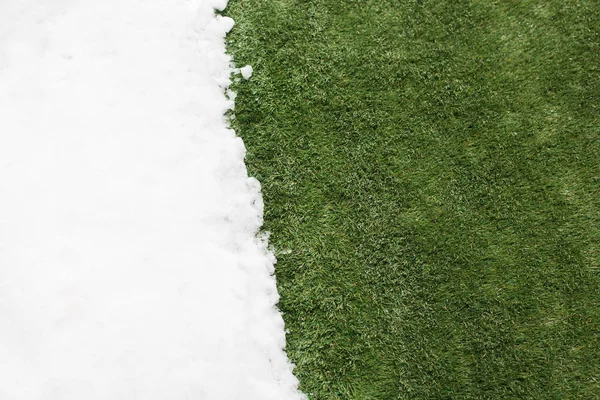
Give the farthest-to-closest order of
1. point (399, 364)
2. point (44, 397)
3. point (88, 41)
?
1. point (88, 41)
2. point (399, 364)
3. point (44, 397)

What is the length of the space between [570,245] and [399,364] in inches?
53.4

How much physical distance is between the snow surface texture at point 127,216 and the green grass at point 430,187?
0.23 m

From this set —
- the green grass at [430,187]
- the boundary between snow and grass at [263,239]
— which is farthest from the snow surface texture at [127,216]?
the green grass at [430,187]

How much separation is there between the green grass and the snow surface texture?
0.75 ft

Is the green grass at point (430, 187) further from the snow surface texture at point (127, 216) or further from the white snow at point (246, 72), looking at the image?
the snow surface texture at point (127, 216)

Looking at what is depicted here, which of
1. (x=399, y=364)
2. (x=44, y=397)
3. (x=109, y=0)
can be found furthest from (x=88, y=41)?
(x=399, y=364)

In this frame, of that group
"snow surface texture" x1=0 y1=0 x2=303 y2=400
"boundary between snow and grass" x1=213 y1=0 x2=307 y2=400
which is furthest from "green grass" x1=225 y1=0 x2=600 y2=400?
"snow surface texture" x1=0 y1=0 x2=303 y2=400

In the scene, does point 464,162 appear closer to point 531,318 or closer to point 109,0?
point 531,318

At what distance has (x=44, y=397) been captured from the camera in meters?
2.30

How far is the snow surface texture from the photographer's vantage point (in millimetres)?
2375

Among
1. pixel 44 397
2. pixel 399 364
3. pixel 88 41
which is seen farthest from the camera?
pixel 88 41

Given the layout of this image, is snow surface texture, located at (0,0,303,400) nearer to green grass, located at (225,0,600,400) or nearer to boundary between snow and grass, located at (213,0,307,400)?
boundary between snow and grass, located at (213,0,307,400)

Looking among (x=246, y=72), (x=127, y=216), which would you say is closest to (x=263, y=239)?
(x=127, y=216)

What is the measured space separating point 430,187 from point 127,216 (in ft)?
6.39
